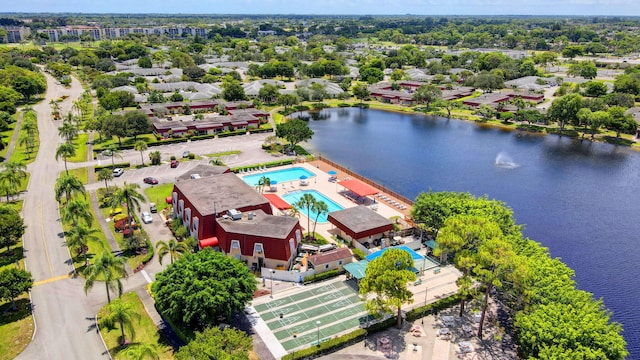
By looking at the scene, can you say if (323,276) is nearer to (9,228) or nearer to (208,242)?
(208,242)

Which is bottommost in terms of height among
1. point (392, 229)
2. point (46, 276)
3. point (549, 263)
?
point (46, 276)

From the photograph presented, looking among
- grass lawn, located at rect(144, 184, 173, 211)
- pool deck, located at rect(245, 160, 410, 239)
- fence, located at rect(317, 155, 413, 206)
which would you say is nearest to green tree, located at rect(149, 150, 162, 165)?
grass lawn, located at rect(144, 184, 173, 211)

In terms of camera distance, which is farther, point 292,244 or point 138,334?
point 292,244

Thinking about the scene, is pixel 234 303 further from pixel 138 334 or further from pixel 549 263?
pixel 549 263

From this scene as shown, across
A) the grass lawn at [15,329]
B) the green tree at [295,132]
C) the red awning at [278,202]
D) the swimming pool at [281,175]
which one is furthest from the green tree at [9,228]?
the green tree at [295,132]

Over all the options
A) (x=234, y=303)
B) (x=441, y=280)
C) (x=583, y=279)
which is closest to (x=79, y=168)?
(x=234, y=303)

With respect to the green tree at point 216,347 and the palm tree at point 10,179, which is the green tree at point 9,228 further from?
the green tree at point 216,347

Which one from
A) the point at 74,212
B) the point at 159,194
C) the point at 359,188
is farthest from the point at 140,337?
the point at 359,188
